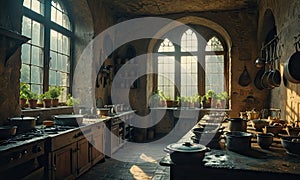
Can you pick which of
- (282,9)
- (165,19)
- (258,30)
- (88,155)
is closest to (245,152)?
(88,155)

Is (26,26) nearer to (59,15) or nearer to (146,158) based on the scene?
(59,15)

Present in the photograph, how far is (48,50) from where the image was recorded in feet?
14.3

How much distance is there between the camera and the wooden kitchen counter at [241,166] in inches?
60.8

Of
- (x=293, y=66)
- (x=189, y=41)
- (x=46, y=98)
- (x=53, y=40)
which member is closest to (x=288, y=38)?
(x=293, y=66)

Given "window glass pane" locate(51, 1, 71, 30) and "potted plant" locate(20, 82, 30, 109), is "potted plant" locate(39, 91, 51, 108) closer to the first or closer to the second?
"potted plant" locate(20, 82, 30, 109)

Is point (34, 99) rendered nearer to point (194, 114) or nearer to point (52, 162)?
point (52, 162)

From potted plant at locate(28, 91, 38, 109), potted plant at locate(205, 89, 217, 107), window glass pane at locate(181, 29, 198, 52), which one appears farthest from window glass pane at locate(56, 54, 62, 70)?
potted plant at locate(205, 89, 217, 107)

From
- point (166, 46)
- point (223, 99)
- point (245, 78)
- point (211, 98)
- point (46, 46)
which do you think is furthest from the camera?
point (166, 46)

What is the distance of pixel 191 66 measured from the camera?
22.3 feet

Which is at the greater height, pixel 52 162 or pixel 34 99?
pixel 34 99

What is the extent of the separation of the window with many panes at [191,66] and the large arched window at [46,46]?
2.75 meters

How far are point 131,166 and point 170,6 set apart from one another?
367cm

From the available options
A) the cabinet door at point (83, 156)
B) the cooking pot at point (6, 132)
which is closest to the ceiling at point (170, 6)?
the cabinet door at point (83, 156)

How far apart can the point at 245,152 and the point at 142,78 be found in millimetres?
4743
